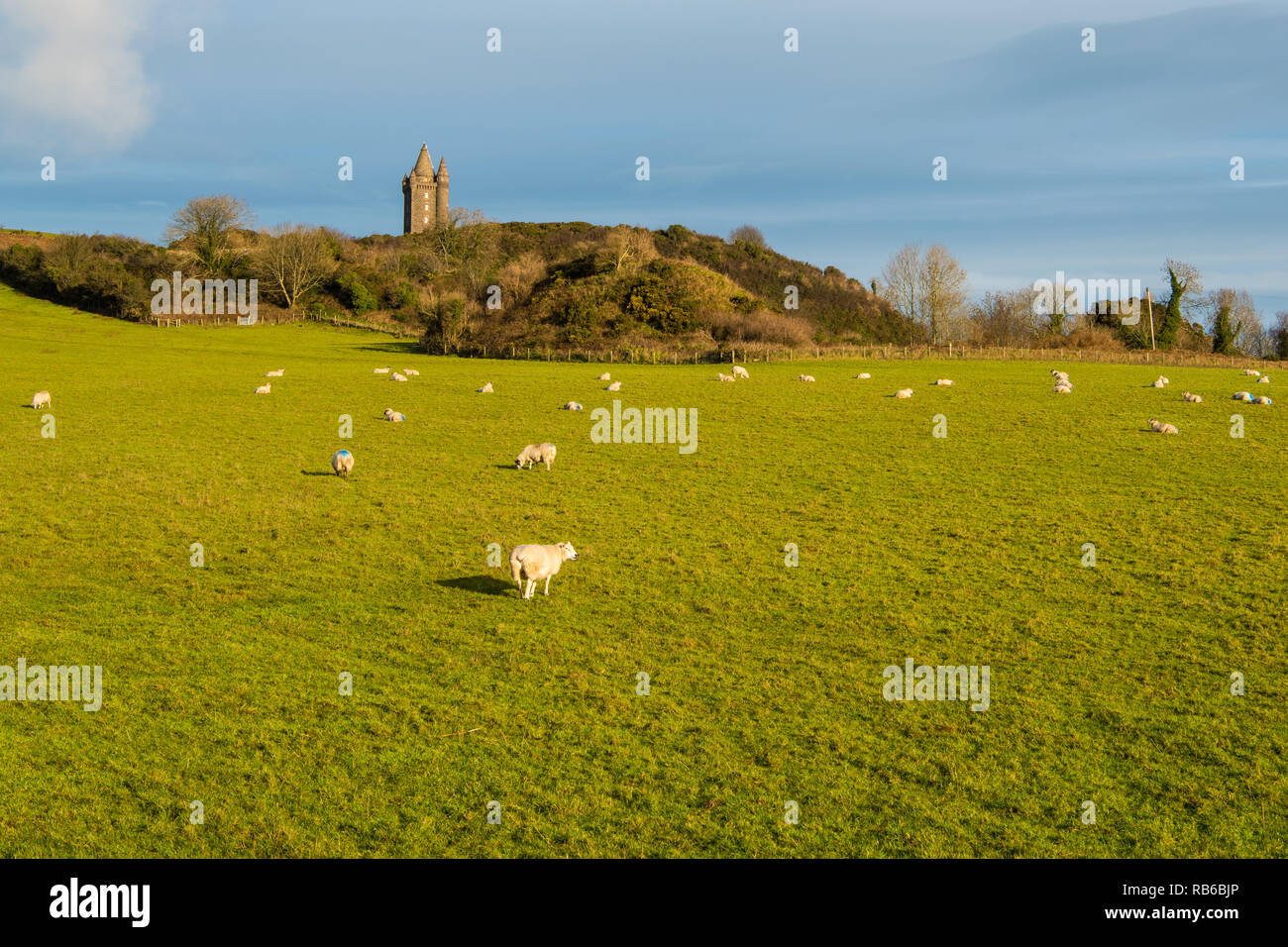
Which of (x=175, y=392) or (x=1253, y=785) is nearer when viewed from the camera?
(x=1253, y=785)

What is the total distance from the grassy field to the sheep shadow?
0.14 m

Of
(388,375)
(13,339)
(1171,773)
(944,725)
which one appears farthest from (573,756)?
(13,339)

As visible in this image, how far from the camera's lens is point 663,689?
1416cm

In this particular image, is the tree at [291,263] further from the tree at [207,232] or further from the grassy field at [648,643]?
the grassy field at [648,643]

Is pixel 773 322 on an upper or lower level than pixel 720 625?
upper

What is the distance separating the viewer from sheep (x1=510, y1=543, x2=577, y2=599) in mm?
17641

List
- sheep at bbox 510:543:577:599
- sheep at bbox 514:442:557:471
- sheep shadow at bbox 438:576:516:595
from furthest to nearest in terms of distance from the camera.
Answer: sheep at bbox 514:442:557:471 < sheep shadow at bbox 438:576:516:595 < sheep at bbox 510:543:577:599

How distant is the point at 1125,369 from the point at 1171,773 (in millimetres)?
55998

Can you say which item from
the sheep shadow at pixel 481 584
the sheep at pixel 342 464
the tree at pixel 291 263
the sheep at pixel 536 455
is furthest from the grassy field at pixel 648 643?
the tree at pixel 291 263

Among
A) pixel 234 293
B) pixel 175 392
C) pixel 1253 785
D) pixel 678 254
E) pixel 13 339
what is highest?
pixel 678 254

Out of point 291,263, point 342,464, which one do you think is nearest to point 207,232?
point 291,263

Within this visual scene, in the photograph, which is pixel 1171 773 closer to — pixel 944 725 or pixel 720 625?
pixel 944 725

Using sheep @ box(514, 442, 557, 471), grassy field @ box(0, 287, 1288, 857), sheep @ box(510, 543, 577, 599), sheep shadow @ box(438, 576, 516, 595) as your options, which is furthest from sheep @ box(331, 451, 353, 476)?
A: sheep @ box(510, 543, 577, 599)

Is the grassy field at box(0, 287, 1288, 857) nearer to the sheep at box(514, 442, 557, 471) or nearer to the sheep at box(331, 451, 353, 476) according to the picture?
the sheep at box(331, 451, 353, 476)
